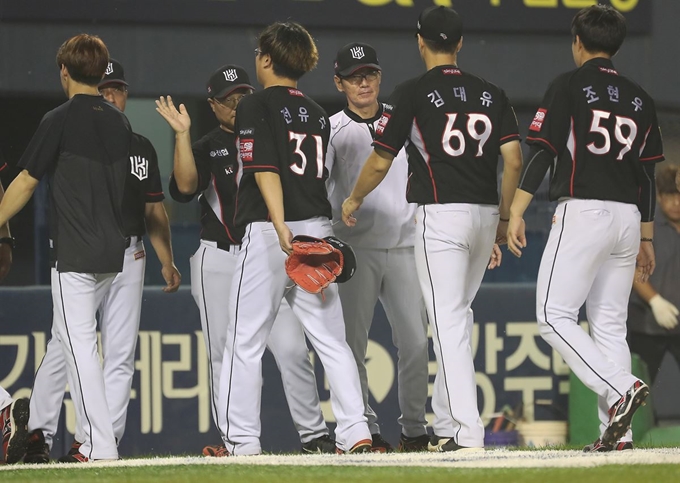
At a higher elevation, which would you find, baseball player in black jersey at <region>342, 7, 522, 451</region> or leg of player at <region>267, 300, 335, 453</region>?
baseball player in black jersey at <region>342, 7, 522, 451</region>

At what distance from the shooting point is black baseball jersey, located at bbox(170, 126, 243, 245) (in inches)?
205

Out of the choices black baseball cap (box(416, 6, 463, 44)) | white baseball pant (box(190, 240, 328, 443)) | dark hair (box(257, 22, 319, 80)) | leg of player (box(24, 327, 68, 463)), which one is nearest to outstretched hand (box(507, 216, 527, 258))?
black baseball cap (box(416, 6, 463, 44))

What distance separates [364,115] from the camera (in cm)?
532

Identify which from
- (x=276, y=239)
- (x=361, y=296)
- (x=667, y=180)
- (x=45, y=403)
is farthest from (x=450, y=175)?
(x=667, y=180)

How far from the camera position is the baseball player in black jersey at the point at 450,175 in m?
4.47

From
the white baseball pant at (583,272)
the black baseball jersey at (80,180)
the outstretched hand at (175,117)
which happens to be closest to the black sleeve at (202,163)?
the outstretched hand at (175,117)

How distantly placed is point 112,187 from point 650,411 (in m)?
3.64

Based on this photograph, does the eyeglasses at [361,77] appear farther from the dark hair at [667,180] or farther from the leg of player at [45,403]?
the dark hair at [667,180]

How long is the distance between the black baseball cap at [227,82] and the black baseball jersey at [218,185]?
179 millimetres

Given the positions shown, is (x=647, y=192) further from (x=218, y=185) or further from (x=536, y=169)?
(x=218, y=185)

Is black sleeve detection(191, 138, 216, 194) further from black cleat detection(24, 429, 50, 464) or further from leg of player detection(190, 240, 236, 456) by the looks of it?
black cleat detection(24, 429, 50, 464)

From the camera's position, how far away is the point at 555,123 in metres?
4.35

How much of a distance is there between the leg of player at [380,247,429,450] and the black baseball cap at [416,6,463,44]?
3.31 feet

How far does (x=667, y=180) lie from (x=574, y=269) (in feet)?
9.51
